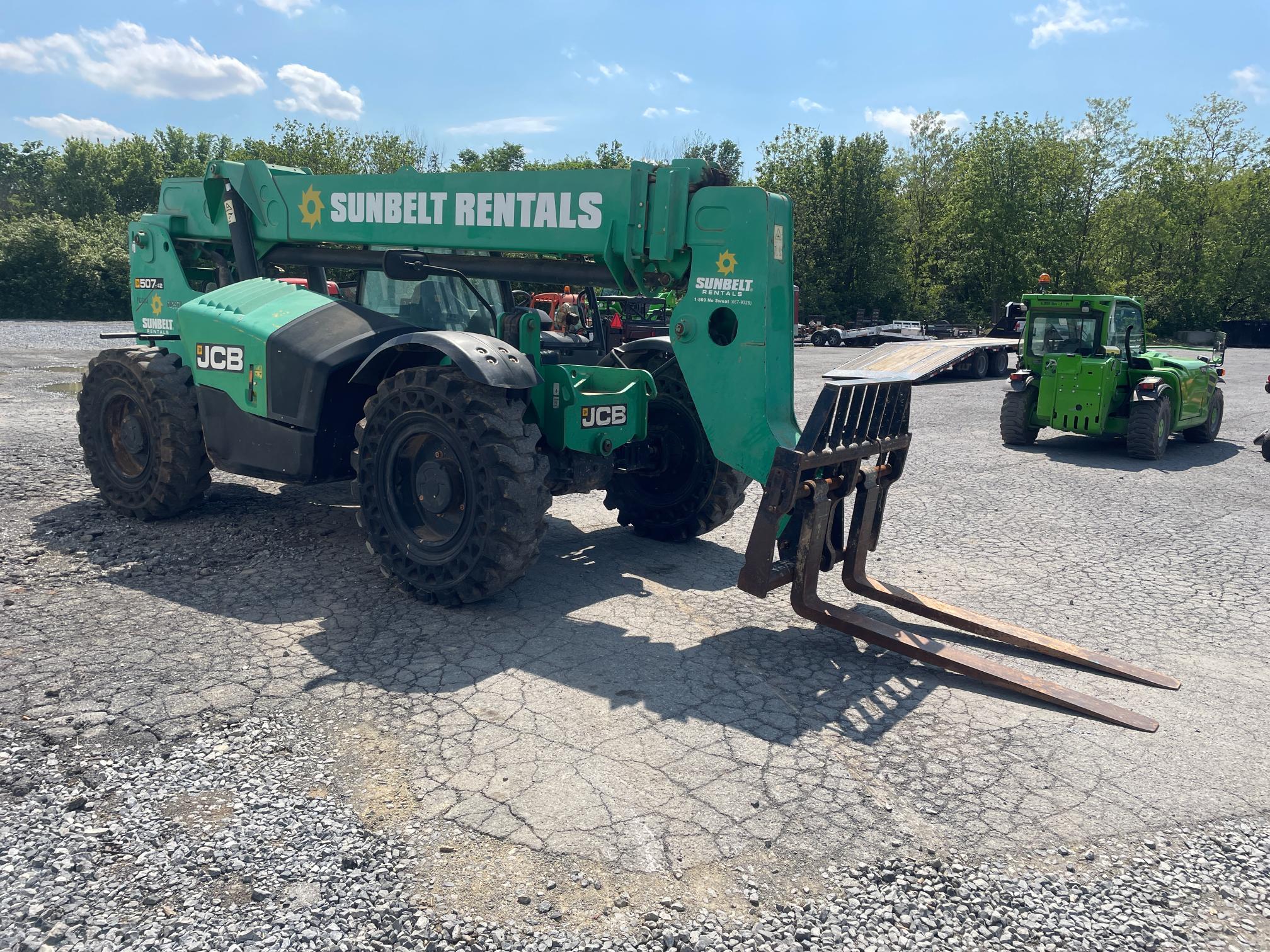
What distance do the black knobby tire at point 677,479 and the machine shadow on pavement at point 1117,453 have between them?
6.96 meters

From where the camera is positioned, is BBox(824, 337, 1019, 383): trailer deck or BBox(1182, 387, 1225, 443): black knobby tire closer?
BBox(1182, 387, 1225, 443): black knobby tire

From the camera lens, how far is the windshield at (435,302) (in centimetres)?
690

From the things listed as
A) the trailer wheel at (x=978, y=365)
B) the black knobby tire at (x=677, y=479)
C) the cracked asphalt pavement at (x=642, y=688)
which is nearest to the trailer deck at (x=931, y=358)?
the trailer wheel at (x=978, y=365)

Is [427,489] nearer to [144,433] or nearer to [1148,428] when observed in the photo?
[144,433]

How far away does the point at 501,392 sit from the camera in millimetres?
5484

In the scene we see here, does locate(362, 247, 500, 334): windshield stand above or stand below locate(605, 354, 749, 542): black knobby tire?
above

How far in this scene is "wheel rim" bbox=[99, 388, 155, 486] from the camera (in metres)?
7.18

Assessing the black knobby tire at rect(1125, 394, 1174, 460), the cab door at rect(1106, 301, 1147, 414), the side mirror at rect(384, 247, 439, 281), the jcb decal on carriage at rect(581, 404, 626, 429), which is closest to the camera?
the jcb decal on carriage at rect(581, 404, 626, 429)

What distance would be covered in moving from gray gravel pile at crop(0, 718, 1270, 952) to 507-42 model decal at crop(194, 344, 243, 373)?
11.9 feet

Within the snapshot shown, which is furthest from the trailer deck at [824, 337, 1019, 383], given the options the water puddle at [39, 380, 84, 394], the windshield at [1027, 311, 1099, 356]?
the water puddle at [39, 380, 84, 394]

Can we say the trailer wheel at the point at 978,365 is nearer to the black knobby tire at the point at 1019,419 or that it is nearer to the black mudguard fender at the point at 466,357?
the black knobby tire at the point at 1019,419

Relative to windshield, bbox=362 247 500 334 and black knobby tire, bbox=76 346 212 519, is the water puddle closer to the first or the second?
black knobby tire, bbox=76 346 212 519

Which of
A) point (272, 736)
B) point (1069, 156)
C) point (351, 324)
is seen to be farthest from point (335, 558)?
point (1069, 156)

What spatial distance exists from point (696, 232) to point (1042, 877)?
385 cm
